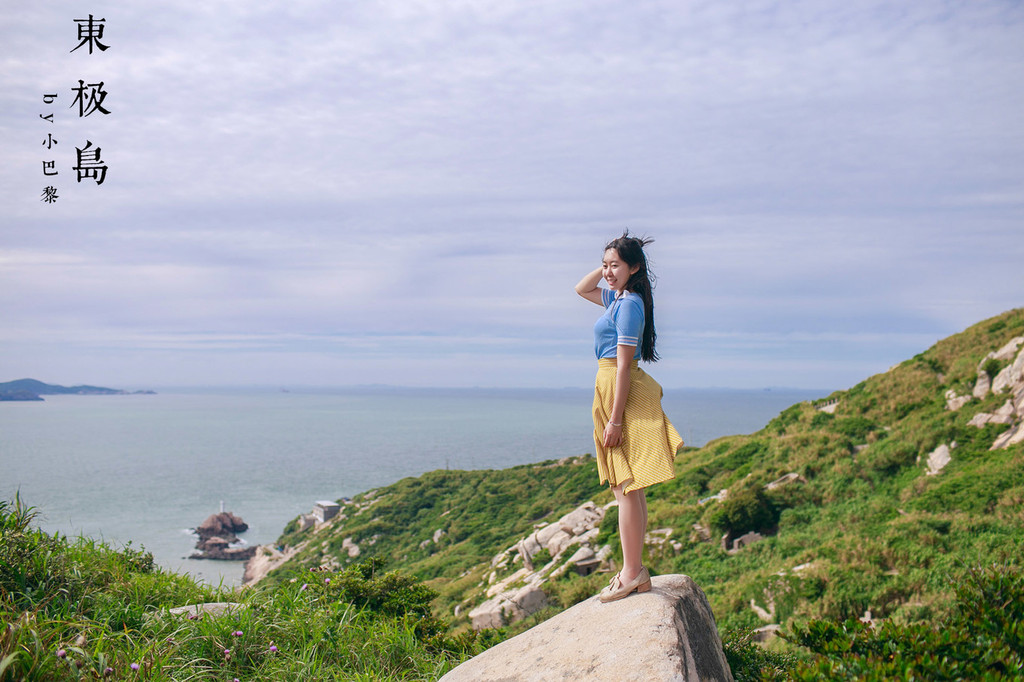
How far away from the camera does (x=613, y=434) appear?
18.1 ft

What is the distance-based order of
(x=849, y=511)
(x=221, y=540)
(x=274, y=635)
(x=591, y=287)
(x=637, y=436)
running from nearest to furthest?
(x=637, y=436) → (x=591, y=287) → (x=274, y=635) → (x=849, y=511) → (x=221, y=540)

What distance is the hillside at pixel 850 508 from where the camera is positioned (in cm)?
1159

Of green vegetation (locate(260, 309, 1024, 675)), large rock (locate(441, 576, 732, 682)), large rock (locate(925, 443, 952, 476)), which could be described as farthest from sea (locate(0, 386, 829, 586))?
large rock (locate(925, 443, 952, 476))

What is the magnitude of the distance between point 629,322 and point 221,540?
202ft

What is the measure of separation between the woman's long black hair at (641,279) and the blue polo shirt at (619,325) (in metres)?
0.15

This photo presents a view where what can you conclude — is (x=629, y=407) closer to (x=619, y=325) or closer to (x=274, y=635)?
(x=619, y=325)

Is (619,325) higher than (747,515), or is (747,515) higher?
(619,325)

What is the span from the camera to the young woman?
5.40m

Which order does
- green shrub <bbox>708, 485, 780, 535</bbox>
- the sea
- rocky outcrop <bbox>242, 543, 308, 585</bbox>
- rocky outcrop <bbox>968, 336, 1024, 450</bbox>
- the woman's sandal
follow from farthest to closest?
the sea → rocky outcrop <bbox>242, 543, 308, 585</bbox> → green shrub <bbox>708, 485, 780, 535</bbox> → rocky outcrop <bbox>968, 336, 1024, 450</bbox> → the woman's sandal

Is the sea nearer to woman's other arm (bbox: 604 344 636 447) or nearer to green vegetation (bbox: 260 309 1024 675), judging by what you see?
woman's other arm (bbox: 604 344 636 447)

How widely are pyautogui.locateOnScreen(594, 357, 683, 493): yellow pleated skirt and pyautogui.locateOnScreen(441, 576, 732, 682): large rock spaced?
108cm

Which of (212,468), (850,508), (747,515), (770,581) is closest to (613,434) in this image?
(770,581)

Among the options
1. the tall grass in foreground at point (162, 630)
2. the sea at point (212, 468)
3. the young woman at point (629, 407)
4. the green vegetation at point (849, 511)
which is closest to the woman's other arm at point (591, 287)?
the young woman at point (629, 407)

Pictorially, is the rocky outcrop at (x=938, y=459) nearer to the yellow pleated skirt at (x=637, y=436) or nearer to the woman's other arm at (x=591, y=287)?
the yellow pleated skirt at (x=637, y=436)
